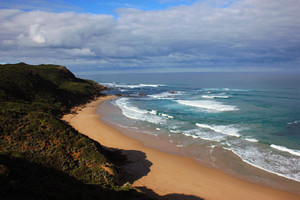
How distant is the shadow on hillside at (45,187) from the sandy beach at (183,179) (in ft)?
3.72

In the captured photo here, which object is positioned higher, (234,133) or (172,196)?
(234,133)

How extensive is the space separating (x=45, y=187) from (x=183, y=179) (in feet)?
32.3

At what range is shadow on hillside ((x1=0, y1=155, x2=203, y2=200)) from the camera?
8125 millimetres

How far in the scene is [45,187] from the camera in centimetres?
934

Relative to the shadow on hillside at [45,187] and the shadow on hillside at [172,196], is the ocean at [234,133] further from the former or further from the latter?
the shadow on hillside at [45,187]

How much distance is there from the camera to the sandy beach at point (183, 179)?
44.7 feet

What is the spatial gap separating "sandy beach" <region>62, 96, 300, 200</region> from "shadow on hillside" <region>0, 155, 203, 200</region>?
113cm

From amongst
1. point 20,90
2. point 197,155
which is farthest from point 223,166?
point 20,90

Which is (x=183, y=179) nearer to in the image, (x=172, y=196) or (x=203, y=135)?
(x=172, y=196)

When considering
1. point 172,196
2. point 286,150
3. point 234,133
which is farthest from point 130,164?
point 286,150

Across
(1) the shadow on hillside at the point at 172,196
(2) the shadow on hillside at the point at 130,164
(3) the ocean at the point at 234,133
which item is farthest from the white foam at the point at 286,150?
(2) the shadow on hillside at the point at 130,164

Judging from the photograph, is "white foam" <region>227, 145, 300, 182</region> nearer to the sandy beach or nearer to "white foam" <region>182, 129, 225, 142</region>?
the sandy beach

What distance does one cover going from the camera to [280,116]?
33.4 m

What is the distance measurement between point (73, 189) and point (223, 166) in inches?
501
